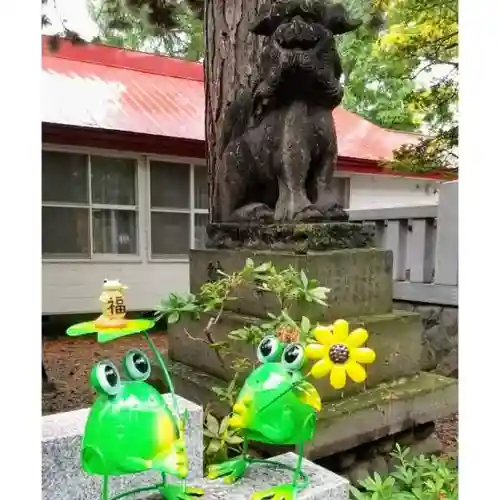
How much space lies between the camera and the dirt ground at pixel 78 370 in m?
2.94

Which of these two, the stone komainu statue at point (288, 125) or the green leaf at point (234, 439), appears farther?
the stone komainu statue at point (288, 125)

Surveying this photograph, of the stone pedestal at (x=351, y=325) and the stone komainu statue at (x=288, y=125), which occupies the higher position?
the stone komainu statue at (x=288, y=125)

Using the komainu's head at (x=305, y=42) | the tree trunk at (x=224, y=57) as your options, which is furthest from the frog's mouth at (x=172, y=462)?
the tree trunk at (x=224, y=57)

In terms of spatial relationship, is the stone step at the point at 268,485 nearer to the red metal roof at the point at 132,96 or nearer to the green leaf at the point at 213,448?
the green leaf at the point at 213,448

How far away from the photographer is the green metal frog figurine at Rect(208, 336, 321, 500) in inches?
39.4

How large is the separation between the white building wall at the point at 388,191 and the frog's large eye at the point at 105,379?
21.4 ft

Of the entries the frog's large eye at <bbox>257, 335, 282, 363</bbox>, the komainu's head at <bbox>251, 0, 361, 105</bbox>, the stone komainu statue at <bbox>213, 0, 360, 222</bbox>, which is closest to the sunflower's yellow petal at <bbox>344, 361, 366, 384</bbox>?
the frog's large eye at <bbox>257, 335, 282, 363</bbox>

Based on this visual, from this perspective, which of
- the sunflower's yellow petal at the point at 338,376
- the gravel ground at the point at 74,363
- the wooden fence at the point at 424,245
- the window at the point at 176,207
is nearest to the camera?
the sunflower's yellow petal at the point at 338,376

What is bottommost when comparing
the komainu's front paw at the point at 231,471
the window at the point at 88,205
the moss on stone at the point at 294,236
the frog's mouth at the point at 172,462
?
the komainu's front paw at the point at 231,471

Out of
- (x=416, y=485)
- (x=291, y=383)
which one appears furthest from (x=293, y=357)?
(x=416, y=485)

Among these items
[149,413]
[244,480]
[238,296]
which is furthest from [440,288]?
[149,413]

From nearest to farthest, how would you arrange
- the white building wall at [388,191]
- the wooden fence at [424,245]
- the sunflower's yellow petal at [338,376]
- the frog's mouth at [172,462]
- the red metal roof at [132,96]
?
the frog's mouth at [172,462], the sunflower's yellow petal at [338,376], the wooden fence at [424,245], the red metal roof at [132,96], the white building wall at [388,191]

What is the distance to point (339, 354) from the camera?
98 cm

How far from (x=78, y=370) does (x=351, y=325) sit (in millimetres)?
3154
